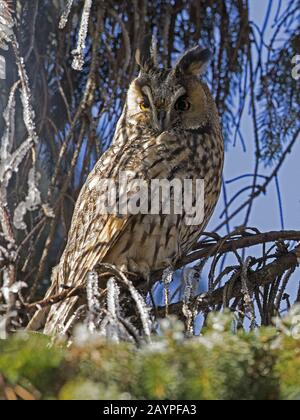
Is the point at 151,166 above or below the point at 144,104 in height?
below

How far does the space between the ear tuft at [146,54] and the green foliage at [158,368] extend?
1448 millimetres

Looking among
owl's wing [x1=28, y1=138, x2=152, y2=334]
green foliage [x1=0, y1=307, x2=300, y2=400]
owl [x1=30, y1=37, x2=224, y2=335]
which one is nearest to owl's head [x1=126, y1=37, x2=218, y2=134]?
owl [x1=30, y1=37, x2=224, y2=335]

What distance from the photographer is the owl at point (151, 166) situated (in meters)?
2.31

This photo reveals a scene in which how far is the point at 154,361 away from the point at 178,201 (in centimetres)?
131

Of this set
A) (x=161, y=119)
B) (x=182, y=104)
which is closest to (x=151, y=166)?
(x=161, y=119)

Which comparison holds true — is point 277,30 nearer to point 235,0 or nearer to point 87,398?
point 235,0

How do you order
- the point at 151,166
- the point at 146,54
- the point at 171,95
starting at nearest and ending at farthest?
the point at 151,166 → the point at 171,95 → the point at 146,54

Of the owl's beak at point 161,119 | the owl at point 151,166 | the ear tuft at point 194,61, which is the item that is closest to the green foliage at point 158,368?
the owl at point 151,166

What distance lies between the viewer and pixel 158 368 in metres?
0.98

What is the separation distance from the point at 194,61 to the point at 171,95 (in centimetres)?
16

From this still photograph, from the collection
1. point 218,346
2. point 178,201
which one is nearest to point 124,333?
point 218,346

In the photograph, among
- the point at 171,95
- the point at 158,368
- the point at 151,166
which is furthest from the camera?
the point at 171,95

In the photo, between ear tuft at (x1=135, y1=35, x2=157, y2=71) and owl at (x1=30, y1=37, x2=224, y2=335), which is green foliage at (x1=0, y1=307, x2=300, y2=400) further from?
ear tuft at (x1=135, y1=35, x2=157, y2=71)

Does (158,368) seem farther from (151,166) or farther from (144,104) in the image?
(144,104)
